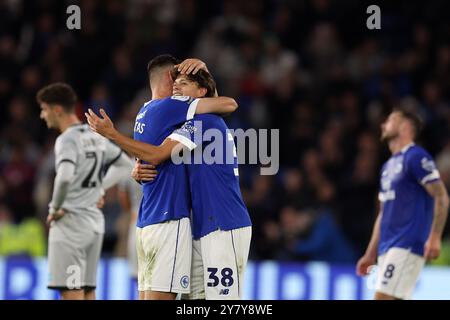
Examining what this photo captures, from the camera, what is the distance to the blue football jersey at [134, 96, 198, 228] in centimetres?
646

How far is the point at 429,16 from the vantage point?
14469 mm

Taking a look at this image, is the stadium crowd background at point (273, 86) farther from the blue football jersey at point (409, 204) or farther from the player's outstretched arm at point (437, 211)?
the player's outstretched arm at point (437, 211)

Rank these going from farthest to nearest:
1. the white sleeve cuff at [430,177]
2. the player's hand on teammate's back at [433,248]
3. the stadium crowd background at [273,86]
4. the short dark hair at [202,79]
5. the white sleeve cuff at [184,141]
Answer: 1. the stadium crowd background at [273,86]
2. the white sleeve cuff at [430,177]
3. the player's hand on teammate's back at [433,248]
4. the short dark hair at [202,79]
5. the white sleeve cuff at [184,141]

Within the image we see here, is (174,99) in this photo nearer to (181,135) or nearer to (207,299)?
(181,135)

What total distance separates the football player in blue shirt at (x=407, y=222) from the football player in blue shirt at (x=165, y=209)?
2.50 meters

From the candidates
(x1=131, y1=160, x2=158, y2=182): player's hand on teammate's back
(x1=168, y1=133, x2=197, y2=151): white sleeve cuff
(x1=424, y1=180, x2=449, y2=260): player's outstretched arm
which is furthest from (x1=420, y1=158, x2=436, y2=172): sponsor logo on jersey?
(x1=131, y1=160, x2=158, y2=182): player's hand on teammate's back

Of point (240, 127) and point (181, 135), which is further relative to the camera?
point (240, 127)

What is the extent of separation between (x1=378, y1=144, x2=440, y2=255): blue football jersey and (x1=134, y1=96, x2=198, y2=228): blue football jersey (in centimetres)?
259

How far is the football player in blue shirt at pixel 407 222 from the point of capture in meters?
8.36

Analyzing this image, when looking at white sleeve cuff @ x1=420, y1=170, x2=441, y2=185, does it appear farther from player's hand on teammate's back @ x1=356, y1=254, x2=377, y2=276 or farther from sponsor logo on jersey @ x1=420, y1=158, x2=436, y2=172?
player's hand on teammate's back @ x1=356, y1=254, x2=377, y2=276

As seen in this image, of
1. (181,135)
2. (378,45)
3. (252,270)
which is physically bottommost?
(252,270)

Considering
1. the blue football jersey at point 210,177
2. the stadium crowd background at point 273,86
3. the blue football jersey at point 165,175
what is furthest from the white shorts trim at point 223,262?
the stadium crowd background at point 273,86
